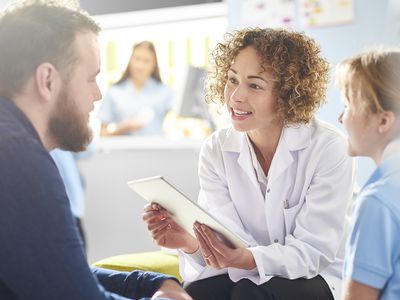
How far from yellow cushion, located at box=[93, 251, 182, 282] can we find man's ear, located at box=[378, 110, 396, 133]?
1097 millimetres

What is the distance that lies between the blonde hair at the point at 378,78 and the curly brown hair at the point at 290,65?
1.60 ft

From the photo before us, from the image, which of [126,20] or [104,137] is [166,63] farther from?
→ [104,137]

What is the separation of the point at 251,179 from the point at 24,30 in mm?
869

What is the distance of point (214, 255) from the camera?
162 cm

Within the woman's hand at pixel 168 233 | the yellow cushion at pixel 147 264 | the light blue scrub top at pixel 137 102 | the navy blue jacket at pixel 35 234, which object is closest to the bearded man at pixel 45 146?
the navy blue jacket at pixel 35 234

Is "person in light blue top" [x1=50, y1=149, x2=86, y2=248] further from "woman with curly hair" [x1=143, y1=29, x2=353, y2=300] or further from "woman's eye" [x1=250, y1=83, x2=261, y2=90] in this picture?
"woman's eye" [x1=250, y1=83, x2=261, y2=90]

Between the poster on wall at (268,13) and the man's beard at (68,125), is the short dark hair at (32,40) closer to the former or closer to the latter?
the man's beard at (68,125)

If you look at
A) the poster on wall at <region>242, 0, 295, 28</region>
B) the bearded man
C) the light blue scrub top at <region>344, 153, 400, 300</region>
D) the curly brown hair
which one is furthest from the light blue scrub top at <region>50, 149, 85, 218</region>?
the light blue scrub top at <region>344, 153, 400, 300</region>

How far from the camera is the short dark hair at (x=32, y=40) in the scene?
4.03 feet

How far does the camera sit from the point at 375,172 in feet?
4.18

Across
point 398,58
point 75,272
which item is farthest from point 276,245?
point 75,272

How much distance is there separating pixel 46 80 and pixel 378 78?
2.34 ft

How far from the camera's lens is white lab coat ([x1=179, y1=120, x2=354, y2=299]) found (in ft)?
5.56

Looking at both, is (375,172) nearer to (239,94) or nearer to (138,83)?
(239,94)
